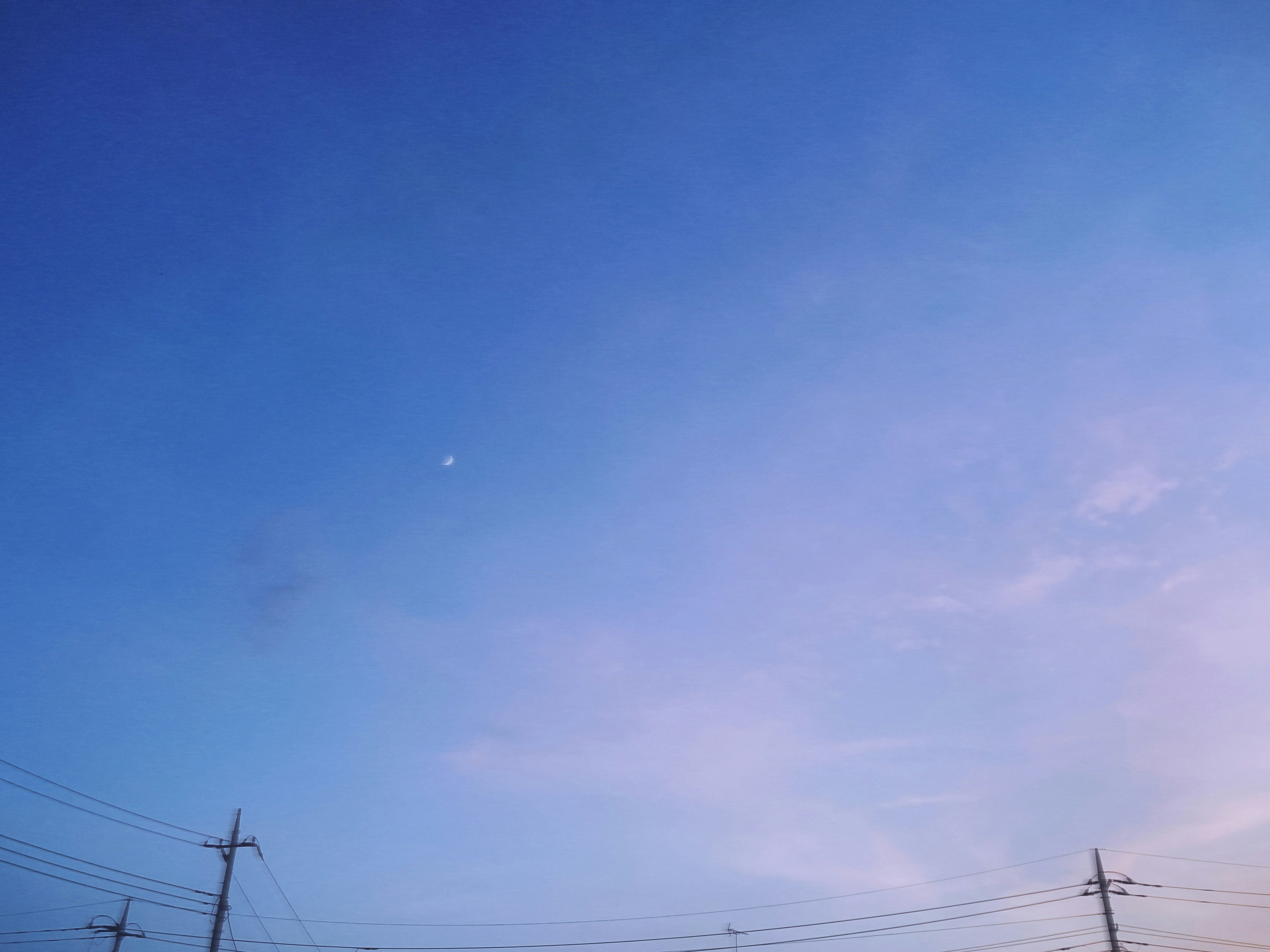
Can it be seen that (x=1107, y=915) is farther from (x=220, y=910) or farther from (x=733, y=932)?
(x=220, y=910)

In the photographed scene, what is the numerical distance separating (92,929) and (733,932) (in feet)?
194

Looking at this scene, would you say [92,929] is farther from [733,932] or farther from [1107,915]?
[1107,915]

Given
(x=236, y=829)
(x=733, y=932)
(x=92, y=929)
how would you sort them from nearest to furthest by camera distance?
1. (x=236, y=829)
2. (x=92, y=929)
3. (x=733, y=932)

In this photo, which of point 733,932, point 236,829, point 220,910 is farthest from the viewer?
point 733,932

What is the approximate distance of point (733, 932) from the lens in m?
85.6

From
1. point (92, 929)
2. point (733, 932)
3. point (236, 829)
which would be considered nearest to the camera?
point (236, 829)

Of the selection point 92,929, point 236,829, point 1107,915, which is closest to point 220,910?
point 236,829

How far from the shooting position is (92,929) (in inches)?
2830

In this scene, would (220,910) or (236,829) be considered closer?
(220,910)

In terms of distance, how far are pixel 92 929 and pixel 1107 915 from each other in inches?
3133

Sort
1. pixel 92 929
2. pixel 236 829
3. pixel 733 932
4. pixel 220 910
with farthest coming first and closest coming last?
pixel 733 932
pixel 92 929
pixel 236 829
pixel 220 910

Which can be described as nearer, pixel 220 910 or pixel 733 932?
pixel 220 910

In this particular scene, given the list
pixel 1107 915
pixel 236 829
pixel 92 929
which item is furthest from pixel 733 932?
pixel 92 929

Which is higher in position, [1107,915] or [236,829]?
[236,829]
